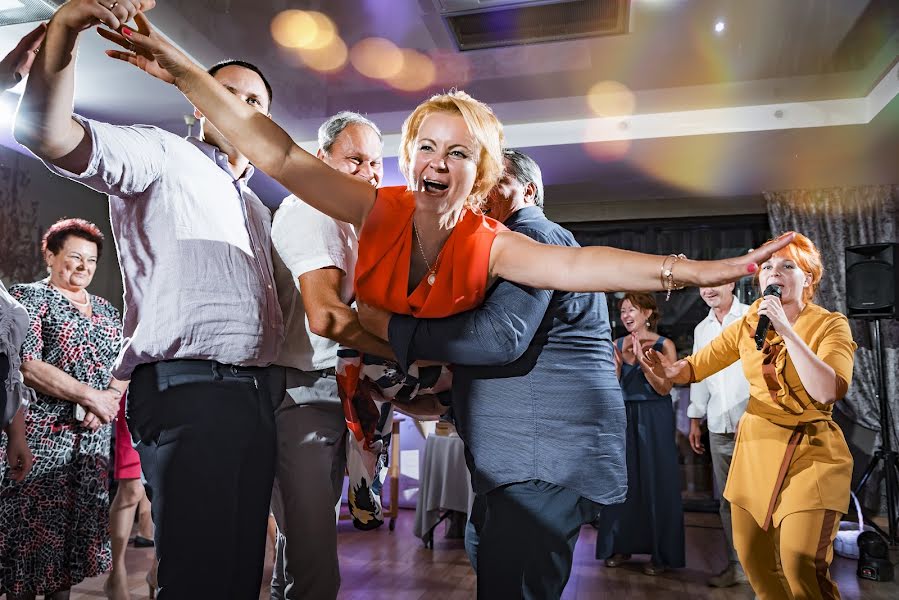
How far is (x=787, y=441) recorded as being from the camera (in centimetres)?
222

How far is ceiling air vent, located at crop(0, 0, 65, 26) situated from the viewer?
3283 millimetres

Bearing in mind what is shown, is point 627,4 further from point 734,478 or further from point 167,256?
point 167,256

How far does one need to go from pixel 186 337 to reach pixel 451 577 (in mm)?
2981

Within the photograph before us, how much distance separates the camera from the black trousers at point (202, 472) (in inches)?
45.8

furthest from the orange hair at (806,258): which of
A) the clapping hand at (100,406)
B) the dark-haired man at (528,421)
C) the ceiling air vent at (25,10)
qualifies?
the ceiling air vent at (25,10)

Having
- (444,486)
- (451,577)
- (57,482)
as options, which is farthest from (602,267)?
(444,486)

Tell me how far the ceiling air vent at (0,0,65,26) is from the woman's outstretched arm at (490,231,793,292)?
3.17m

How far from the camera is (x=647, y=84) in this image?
458 centimetres

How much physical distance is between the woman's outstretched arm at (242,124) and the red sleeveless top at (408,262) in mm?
85

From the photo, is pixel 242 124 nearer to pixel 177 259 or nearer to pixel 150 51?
pixel 150 51

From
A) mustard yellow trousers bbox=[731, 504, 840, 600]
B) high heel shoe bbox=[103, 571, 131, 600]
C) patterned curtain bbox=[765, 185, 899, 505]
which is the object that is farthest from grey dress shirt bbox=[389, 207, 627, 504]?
patterned curtain bbox=[765, 185, 899, 505]

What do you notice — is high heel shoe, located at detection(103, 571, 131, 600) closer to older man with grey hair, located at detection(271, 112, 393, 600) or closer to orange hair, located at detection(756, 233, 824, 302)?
older man with grey hair, located at detection(271, 112, 393, 600)

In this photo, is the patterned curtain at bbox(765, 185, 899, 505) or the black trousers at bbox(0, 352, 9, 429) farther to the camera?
the patterned curtain at bbox(765, 185, 899, 505)

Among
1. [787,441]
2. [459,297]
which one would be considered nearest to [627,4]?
[787,441]
